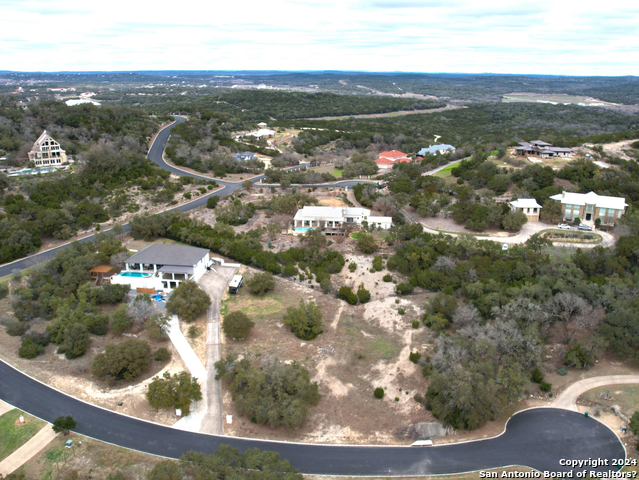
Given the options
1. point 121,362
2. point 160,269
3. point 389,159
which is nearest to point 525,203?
point 389,159

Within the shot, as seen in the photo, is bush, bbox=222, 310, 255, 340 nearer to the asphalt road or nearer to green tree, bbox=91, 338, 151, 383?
green tree, bbox=91, 338, 151, 383

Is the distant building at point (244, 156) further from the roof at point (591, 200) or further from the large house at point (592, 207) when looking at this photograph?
the large house at point (592, 207)

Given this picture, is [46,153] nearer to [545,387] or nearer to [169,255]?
[169,255]

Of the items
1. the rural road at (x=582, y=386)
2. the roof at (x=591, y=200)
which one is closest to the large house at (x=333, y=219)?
the roof at (x=591, y=200)

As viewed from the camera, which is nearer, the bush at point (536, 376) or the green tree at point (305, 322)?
the bush at point (536, 376)

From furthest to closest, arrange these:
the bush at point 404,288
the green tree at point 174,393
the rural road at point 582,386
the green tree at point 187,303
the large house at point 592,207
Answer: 1. the large house at point 592,207
2. the bush at point 404,288
3. the green tree at point 187,303
4. the rural road at point 582,386
5. the green tree at point 174,393

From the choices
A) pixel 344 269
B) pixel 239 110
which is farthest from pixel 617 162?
pixel 239 110

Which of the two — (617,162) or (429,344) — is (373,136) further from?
(429,344)
